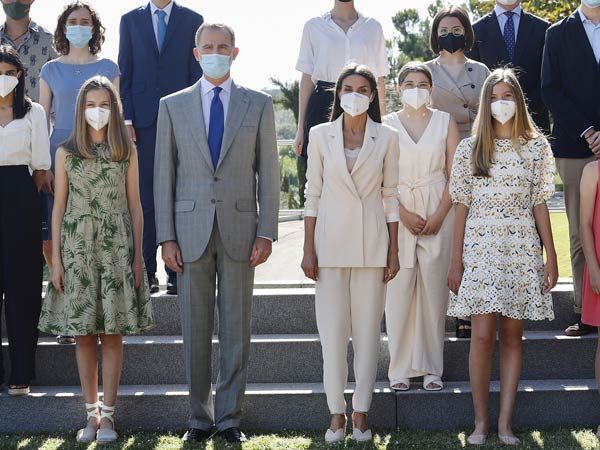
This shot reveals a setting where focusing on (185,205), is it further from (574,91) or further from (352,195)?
(574,91)

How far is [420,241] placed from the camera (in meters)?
6.79

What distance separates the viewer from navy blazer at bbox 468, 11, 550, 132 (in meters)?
7.65

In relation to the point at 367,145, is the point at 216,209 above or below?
below

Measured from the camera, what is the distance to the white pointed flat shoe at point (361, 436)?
241 inches

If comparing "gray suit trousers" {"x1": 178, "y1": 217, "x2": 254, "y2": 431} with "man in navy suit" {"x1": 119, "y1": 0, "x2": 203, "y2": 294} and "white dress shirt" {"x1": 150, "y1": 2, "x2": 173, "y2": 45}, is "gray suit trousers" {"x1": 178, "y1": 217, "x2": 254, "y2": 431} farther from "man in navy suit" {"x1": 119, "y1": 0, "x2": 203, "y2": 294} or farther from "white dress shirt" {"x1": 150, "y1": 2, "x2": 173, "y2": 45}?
"white dress shirt" {"x1": 150, "y1": 2, "x2": 173, "y2": 45}

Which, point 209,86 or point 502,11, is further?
point 502,11

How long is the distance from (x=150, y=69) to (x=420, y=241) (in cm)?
244

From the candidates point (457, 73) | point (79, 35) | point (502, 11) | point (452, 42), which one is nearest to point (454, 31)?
point (452, 42)

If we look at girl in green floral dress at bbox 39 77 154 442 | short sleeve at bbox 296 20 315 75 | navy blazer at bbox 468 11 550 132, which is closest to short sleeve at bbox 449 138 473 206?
navy blazer at bbox 468 11 550 132

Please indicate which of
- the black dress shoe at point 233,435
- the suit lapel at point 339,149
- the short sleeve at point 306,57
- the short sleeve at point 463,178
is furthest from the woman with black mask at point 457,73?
the black dress shoe at point 233,435

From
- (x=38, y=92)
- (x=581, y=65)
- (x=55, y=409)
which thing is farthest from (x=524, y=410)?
(x=38, y=92)

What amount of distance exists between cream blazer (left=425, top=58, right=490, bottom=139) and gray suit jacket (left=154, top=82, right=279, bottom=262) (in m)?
1.55

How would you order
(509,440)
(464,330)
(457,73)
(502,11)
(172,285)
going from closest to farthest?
(509,440), (464,330), (457,73), (172,285), (502,11)

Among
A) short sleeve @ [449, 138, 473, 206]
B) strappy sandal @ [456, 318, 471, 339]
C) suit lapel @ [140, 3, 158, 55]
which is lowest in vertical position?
strappy sandal @ [456, 318, 471, 339]
